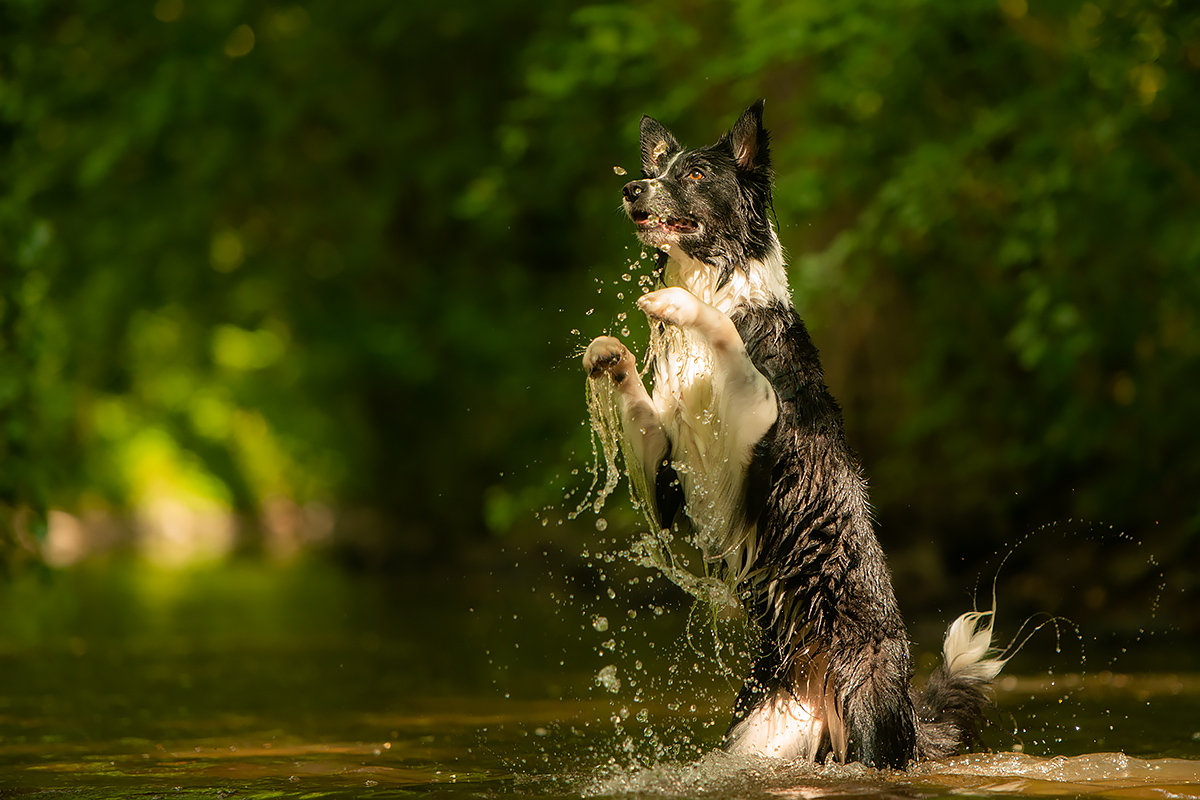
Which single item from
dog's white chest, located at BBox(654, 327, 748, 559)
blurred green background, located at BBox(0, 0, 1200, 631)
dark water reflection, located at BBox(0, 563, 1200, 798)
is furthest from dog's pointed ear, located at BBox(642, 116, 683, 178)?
dark water reflection, located at BBox(0, 563, 1200, 798)

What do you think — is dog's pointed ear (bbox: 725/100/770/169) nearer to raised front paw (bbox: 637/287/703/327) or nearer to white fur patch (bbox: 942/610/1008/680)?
raised front paw (bbox: 637/287/703/327)

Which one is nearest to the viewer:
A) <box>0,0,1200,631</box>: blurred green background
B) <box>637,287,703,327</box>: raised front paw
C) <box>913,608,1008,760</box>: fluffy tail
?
<box>637,287,703,327</box>: raised front paw

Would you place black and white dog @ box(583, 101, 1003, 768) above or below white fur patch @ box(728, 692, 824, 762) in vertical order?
above

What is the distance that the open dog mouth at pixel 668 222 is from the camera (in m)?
4.67

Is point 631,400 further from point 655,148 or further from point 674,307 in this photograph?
point 655,148

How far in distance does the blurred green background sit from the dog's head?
0.87m

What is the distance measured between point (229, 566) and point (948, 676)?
20.7m

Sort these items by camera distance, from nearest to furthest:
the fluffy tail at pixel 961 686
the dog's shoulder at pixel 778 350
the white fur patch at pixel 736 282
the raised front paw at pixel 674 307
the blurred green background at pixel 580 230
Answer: the raised front paw at pixel 674 307, the dog's shoulder at pixel 778 350, the white fur patch at pixel 736 282, the fluffy tail at pixel 961 686, the blurred green background at pixel 580 230

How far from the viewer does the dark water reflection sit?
427cm

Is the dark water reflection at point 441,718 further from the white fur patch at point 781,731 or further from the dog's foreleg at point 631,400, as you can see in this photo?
the dog's foreleg at point 631,400

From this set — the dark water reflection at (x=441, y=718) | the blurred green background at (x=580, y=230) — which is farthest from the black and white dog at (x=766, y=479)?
the blurred green background at (x=580, y=230)

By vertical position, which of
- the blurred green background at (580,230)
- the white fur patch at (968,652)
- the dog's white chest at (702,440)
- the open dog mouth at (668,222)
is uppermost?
the blurred green background at (580,230)

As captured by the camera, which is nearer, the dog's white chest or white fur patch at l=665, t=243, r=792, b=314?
the dog's white chest

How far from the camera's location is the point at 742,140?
4.73 metres
